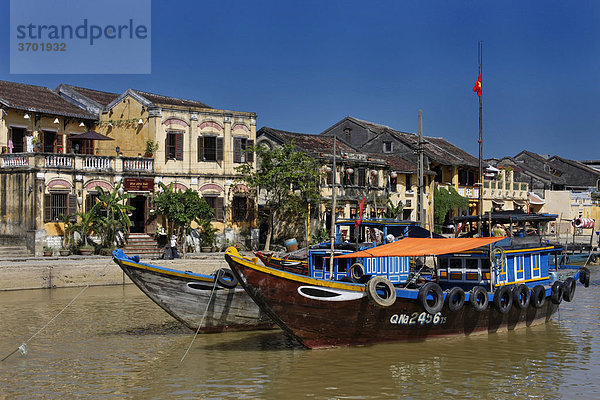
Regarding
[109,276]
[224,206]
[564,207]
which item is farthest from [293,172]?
[564,207]

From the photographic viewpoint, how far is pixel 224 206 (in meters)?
37.7

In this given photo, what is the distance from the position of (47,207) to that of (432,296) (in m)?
21.1

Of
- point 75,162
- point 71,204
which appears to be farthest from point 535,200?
point 71,204

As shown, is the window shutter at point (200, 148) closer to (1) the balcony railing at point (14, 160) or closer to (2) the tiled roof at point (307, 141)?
(2) the tiled roof at point (307, 141)

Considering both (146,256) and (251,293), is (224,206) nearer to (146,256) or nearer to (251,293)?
(146,256)

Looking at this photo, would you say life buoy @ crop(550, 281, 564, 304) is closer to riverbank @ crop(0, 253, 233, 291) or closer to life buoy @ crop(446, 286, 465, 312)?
life buoy @ crop(446, 286, 465, 312)

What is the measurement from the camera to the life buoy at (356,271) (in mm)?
18406

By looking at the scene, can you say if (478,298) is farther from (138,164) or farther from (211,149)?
(211,149)

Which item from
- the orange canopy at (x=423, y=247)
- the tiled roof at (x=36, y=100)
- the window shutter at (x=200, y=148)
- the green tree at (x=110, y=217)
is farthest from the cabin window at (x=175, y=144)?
the orange canopy at (x=423, y=247)

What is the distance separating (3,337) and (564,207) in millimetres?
54276

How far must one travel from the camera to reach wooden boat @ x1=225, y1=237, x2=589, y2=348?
15789 mm

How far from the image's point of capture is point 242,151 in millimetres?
37844

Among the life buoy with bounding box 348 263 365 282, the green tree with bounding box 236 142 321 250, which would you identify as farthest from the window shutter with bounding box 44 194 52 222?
the life buoy with bounding box 348 263 365 282

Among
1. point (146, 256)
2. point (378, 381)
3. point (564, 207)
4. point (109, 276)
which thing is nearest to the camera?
point (378, 381)
